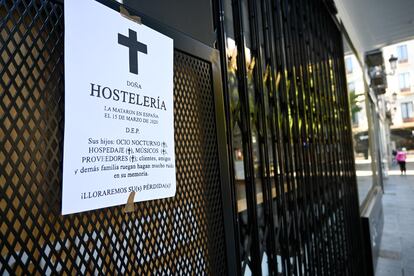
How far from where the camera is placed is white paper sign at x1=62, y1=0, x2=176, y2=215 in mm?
557

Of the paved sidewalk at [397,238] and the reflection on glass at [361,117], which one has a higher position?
the reflection on glass at [361,117]

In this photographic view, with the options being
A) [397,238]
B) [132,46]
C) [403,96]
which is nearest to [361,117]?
[397,238]

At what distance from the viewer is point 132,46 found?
68 cm

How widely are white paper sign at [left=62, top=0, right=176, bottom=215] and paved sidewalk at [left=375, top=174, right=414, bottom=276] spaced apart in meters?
4.35

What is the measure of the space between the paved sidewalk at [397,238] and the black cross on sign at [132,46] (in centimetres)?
447

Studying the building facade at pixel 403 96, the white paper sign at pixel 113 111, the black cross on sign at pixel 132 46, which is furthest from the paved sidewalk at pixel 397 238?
the building facade at pixel 403 96

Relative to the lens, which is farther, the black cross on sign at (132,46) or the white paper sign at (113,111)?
the black cross on sign at (132,46)

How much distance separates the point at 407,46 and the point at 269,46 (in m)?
33.2

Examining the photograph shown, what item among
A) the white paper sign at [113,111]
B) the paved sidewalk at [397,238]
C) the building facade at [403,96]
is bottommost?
the paved sidewalk at [397,238]

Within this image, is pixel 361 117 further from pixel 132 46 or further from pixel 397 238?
pixel 132 46

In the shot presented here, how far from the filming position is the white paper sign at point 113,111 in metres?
0.56

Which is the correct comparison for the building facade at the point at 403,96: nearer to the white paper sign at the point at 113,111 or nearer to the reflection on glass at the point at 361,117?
the reflection on glass at the point at 361,117

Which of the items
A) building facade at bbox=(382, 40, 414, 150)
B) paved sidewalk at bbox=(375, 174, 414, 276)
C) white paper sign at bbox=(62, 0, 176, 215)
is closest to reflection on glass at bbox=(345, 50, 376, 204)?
paved sidewalk at bbox=(375, 174, 414, 276)

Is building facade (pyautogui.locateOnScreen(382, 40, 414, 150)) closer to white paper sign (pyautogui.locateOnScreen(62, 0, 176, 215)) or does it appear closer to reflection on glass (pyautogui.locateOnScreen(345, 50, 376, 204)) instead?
reflection on glass (pyautogui.locateOnScreen(345, 50, 376, 204))
